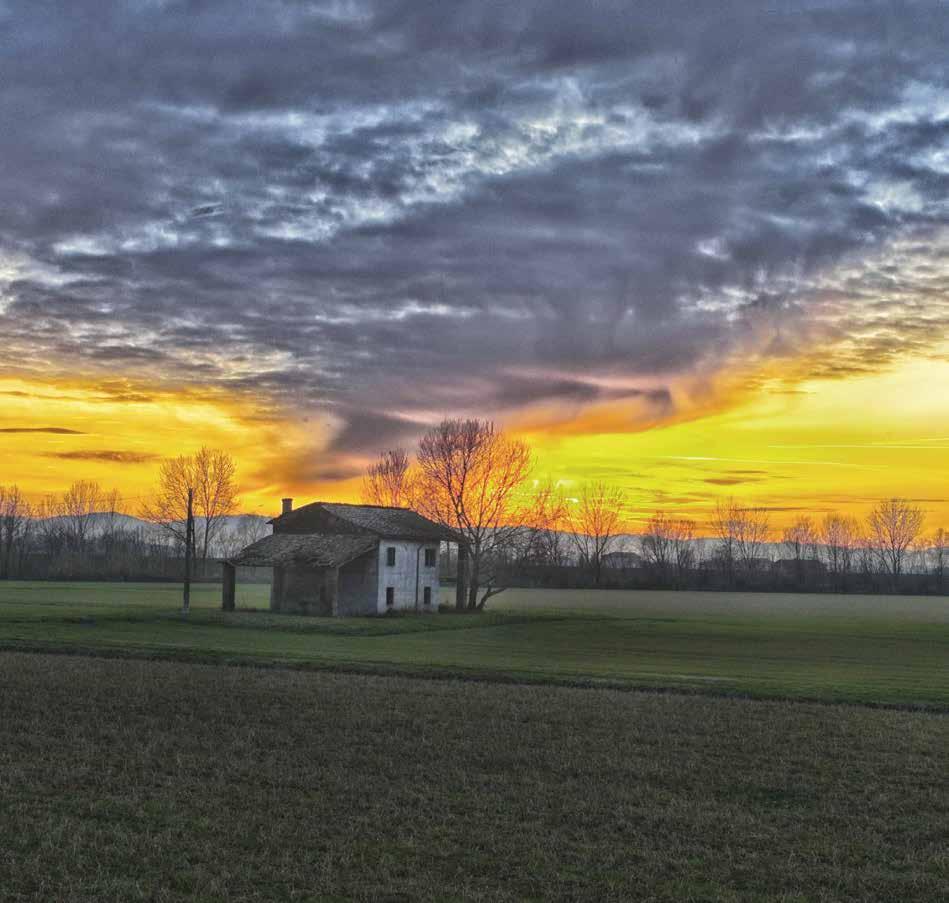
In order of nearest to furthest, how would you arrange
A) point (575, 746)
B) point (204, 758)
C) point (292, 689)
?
point (204, 758), point (575, 746), point (292, 689)

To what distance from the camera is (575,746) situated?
1917 cm

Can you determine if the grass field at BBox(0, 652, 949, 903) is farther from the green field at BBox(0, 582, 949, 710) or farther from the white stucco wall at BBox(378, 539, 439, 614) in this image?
the white stucco wall at BBox(378, 539, 439, 614)

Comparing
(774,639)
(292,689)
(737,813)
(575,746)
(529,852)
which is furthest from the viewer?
(774,639)

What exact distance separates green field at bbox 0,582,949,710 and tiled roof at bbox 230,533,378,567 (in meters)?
4.92

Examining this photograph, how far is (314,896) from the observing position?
10859 millimetres

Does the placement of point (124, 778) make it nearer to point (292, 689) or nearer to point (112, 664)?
point (292, 689)

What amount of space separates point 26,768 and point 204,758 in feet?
8.84

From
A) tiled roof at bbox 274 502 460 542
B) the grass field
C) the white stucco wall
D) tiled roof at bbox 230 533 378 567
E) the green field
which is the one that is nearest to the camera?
the grass field

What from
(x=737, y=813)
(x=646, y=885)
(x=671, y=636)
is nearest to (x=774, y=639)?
(x=671, y=636)

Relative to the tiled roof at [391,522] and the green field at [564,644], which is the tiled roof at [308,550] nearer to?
the tiled roof at [391,522]

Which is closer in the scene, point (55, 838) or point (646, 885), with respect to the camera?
point (646, 885)

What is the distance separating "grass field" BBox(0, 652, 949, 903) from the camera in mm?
11500

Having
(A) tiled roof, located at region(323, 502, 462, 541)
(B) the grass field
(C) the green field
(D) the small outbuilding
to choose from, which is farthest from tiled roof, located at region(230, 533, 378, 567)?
(B) the grass field

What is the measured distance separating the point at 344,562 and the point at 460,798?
5302 centimetres
